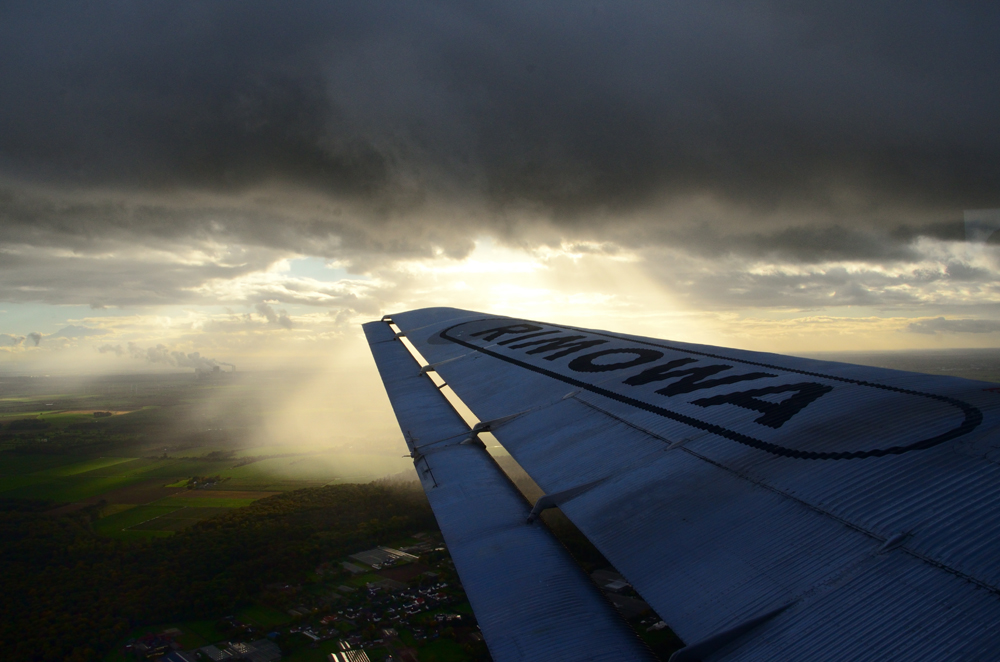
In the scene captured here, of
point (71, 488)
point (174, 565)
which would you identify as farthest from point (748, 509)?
point (71, 488)

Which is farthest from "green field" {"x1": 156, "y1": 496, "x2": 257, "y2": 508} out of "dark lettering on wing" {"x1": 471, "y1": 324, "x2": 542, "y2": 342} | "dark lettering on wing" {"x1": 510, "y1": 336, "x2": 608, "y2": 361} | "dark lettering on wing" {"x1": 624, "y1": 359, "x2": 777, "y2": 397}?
"dark lettering on wing" {"x1": 624, "y1": 359, "x2": 777, "y2": 397}

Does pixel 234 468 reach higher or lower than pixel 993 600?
lower

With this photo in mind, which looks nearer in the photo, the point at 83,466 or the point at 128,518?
the point at 128,518

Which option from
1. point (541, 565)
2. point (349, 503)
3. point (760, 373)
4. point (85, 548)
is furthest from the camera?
point (85, 548)

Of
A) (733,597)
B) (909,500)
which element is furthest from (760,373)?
(733,597)

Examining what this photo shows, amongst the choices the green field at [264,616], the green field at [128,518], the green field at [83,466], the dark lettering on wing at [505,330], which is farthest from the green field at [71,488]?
the dark lettering on wing at [505,330]

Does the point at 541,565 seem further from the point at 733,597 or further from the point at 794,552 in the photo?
the point at 794,552

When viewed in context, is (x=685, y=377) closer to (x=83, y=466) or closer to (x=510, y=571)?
(x=510, y=571)
